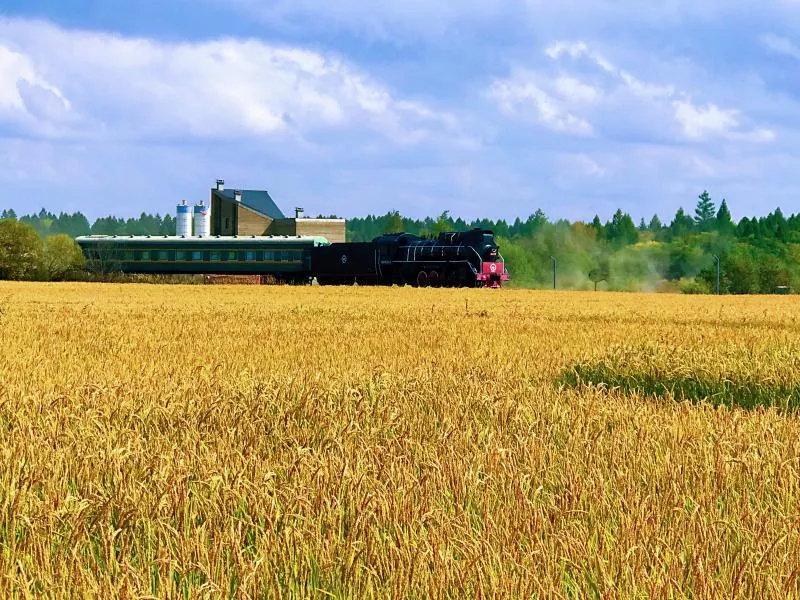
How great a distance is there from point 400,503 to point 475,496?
0.55m

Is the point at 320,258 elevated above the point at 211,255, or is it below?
below

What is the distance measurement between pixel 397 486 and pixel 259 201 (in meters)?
118

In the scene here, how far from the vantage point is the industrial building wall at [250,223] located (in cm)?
11419

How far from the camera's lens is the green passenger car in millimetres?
67500

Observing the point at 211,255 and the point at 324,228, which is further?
the point at 324,228

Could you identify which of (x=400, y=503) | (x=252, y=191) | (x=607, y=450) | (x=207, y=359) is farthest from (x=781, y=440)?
(x=252, y=191)

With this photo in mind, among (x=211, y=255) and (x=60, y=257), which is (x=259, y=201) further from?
(x=211, y=255)

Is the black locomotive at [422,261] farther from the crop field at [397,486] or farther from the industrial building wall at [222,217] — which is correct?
the industrial building wall at [222,217]

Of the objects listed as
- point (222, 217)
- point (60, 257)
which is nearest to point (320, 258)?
point (60, 257)

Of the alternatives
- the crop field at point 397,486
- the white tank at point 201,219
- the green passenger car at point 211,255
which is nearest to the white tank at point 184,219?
the white tank at point 201,219

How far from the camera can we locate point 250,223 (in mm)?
114875

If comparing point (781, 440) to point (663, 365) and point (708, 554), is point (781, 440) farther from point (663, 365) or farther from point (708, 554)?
point (663, 365)

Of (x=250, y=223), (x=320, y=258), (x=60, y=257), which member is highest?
(x=250, y=223)

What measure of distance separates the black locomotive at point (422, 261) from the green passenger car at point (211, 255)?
474 cm
